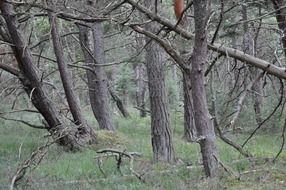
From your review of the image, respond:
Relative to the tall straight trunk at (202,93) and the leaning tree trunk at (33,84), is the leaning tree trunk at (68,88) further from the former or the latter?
the tall straight trunk at (202,93)

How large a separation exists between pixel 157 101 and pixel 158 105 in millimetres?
96

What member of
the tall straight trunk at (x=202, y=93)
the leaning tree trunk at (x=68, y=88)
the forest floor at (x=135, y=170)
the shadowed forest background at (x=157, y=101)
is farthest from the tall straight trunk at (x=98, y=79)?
the tall straight trunk at (x=202, y=93)

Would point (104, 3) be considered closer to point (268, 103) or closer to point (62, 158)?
point (62, 158)

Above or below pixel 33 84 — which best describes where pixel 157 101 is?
below

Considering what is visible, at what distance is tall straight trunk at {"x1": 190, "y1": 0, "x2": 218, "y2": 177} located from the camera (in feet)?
24.9

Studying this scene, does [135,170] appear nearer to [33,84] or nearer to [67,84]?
[33,84]

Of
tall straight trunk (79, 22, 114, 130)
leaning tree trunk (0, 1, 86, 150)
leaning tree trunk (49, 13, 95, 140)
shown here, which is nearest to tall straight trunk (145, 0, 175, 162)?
leaning tree trunk (0, 1, 86, 150)

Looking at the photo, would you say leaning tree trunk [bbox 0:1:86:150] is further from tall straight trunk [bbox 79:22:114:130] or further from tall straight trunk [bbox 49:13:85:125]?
tall straight trunk [bbox 79:22:114:130]

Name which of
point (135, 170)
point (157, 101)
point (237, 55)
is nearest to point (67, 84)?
point (157, 101)

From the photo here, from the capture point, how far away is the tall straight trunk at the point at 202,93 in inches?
299

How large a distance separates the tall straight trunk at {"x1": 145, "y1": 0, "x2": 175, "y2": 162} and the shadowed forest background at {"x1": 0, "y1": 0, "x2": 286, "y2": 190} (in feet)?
0.08

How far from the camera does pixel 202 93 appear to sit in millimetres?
7754

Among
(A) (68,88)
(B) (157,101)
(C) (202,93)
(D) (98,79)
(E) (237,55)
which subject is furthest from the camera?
(D) (98,79)

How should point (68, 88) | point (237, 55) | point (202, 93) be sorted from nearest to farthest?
1. point (202, 93)
2. point (237, 55)
3. point (68, 88)
